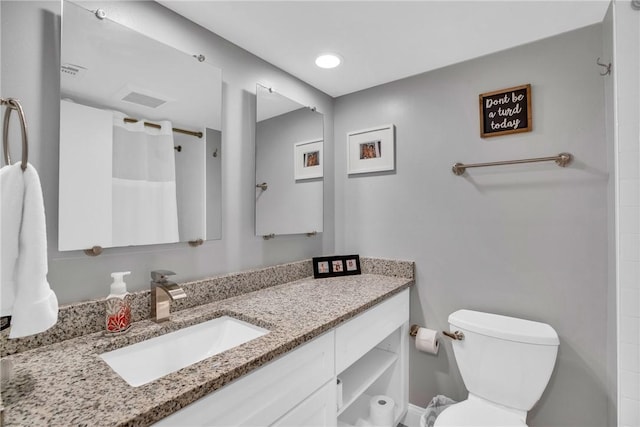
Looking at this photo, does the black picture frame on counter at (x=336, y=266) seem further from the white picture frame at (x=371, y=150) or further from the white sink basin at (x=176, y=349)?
the white sink basin at (x=176, y=349)

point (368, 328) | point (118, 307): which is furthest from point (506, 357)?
point (118, 307)

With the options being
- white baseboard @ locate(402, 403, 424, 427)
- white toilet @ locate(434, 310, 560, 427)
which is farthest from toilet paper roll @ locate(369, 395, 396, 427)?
white toilet @ locate(434, 310, 560, 427)

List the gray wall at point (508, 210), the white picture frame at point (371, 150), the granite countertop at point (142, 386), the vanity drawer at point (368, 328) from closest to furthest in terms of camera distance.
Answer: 1. the granite countertop at point (142, 386)
2. the vanity drawer at point (368, 328)
3. the gray wall at point (508, 210)
4. the white picture frame at point (371, 150)

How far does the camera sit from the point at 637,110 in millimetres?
1159

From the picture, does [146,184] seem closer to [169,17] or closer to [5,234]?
[5,234]

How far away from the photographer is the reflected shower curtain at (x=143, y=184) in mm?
1141

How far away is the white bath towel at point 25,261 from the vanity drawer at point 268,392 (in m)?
0.39

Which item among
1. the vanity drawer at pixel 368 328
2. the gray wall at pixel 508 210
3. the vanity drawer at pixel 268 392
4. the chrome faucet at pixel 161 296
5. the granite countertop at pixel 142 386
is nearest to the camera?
the granite countertop at pixel 142 386

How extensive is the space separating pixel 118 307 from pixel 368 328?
103 cm

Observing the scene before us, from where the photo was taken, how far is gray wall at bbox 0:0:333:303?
966 mm

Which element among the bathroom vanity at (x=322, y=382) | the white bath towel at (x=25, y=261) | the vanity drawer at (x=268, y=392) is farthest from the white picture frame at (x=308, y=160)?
the white bath towel at (x=25, y=261)

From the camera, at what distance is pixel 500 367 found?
4.67ft

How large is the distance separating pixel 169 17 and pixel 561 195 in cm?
194

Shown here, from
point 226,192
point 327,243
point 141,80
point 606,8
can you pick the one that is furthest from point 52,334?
point 606,8
